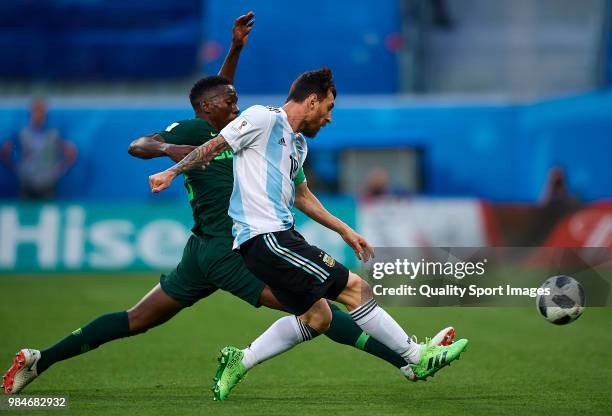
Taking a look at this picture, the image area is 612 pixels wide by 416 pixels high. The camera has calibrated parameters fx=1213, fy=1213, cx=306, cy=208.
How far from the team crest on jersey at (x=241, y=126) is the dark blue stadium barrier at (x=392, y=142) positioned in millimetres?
15127

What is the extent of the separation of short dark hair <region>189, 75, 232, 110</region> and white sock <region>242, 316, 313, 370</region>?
5.25 ft

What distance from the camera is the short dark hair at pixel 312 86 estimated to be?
7457 mm

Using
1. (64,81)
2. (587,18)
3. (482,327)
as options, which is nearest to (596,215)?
(482,327)

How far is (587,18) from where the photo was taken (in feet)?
86.9

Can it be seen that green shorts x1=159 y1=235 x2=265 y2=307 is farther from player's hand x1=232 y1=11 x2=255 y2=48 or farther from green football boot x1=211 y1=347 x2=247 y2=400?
player's hand x1=232 y1=11 x2=255 y2=48

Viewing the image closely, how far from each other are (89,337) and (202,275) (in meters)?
0.91

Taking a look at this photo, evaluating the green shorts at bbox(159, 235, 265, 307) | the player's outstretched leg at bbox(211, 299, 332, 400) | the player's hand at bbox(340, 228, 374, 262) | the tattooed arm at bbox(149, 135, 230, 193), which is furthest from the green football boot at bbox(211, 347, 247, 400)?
the tattooed arm at bbox(149, 135, 230, 193)

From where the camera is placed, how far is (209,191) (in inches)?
319

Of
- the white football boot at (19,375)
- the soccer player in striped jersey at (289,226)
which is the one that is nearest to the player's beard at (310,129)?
the soccer player in striped jersey at (289,226)

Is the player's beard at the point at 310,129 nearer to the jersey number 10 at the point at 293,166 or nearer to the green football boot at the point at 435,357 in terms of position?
the jersey number 10 at the point at 293,166

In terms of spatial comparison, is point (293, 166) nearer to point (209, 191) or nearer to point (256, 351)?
point (209, 191)

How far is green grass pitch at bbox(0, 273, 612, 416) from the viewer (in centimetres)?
757

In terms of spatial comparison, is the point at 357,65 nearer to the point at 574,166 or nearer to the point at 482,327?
the point at 574,166

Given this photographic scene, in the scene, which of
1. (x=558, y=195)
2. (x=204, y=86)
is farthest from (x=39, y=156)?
(x=204, y=86)
